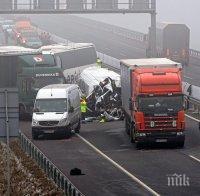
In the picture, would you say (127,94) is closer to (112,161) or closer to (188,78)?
(112,161)

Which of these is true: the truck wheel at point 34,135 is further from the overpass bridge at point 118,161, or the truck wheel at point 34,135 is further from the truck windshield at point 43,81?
the truck windshield at point 43,81

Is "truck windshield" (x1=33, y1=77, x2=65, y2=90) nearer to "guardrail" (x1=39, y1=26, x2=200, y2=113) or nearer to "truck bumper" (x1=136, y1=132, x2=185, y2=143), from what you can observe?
"guardrail" (x1=39, y1=26, x2=200, y2=113)

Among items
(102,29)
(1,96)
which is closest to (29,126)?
(1,96)

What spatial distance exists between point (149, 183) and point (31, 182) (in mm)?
3806

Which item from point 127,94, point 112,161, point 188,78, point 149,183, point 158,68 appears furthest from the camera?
point 188,78

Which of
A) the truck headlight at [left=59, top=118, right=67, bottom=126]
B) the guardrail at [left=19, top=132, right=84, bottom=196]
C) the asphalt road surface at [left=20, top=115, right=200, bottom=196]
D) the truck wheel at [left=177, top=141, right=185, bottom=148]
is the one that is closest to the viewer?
the guardrail at [left=19, top=132, right=84, bottom=196]

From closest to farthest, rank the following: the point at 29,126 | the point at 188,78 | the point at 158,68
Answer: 1. the point at 158,68
2. the point at 29,126
3. the point at 188,78

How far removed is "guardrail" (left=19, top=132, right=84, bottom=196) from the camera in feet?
75.2

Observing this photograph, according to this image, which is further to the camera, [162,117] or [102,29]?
[102,29]

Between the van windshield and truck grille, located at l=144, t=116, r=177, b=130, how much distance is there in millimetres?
6095

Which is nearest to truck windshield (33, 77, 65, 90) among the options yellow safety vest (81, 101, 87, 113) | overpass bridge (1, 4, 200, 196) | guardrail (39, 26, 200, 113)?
overpass bridge (1, 4, 200, 196)

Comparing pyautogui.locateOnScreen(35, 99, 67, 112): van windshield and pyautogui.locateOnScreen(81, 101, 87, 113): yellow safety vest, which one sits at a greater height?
pyautogui.locateOnScreen(35, 99, 67, 112): van windshield

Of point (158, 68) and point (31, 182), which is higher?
point (158, 68)

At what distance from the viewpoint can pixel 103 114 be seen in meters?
45.8
